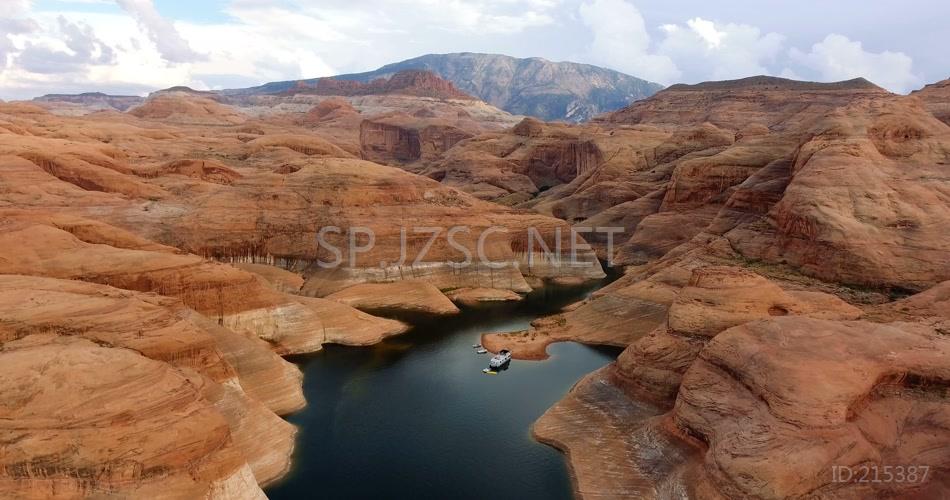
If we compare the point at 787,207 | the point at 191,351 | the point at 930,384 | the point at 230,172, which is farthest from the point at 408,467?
the point at 230,172

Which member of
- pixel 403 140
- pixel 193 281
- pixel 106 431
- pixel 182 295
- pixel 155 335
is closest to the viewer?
pixel 106 431

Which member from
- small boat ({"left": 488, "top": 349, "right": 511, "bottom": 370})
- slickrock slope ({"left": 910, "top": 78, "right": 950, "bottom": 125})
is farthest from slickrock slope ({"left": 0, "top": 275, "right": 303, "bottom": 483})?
slickrock slope ({"left": 910, "top": 78, "right": 950, "bottom": 125})

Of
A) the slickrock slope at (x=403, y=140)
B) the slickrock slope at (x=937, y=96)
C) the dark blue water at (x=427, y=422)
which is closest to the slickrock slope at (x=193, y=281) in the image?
the dark blue water at (x=427, y=422)

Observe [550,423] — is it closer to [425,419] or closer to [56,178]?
[425,419]

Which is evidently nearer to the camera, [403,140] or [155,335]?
[155,335]

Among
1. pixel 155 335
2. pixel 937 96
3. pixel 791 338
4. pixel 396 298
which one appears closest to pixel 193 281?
pixel 155 335

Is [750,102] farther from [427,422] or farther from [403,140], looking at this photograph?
[427,422]
